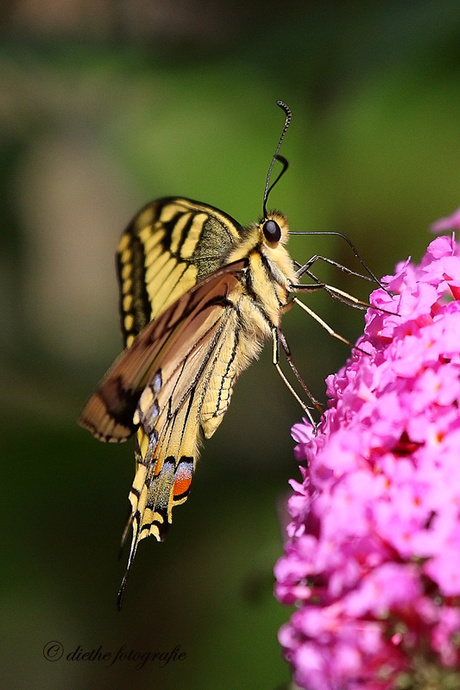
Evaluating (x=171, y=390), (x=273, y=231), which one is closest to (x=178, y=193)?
(x=273, y=231)

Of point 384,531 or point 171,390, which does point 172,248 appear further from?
point 384,531

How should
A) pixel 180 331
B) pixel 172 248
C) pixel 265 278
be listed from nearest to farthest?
pixel 180 331, pixel 265 278, pixel 172 248

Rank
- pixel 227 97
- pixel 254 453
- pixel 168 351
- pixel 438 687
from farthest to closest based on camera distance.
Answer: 1. pixel 227 97
2. pixel 254 453
3. pixel 168 351
4. pixel 438 687

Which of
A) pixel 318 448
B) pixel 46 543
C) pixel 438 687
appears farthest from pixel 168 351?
pixel 46 543

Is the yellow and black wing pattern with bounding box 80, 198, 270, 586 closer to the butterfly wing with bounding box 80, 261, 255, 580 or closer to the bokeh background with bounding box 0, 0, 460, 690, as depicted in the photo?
the butterfly wing with bounding box 80, 261, 255, 580

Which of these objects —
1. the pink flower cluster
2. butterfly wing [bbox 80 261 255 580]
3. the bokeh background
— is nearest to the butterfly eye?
butterfly wing [bbox 80 261 255 580]

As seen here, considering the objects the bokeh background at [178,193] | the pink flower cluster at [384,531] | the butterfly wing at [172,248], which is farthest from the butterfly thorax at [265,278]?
the bokeh background at [178,193]

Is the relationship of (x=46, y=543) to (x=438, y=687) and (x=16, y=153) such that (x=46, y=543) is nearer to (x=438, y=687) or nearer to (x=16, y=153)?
(x=16, y=153)
